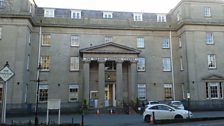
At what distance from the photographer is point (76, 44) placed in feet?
128

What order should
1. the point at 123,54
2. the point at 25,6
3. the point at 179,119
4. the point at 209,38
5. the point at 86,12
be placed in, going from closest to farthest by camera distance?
the point at 179,119, the point at 25,6, the point at 123,54, the point at 209,38, the point at 86,12

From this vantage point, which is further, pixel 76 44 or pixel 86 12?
pixel 86 12

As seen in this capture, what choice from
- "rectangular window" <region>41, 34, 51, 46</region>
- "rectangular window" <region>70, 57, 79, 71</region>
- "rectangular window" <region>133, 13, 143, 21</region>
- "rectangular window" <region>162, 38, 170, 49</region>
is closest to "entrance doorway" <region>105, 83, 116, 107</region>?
"rectangular window" <region>70, 57, 79, 71</region>

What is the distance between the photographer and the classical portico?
117ft

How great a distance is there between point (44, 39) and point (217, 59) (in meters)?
27.0

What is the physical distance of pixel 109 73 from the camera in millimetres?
38125

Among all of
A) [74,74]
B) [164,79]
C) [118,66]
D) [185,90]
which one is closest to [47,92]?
[74,74]

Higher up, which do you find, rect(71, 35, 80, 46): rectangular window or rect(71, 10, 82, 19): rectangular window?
rect(71, 10, 82, 19): rectangular window

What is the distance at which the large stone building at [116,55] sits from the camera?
35.3m

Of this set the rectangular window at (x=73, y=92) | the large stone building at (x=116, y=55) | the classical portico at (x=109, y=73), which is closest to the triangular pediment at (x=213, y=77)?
the large stone building at (x=116, y=55)

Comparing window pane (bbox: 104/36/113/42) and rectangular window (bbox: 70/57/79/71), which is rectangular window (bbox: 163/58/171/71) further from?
rectangular window (bbox: 70/57/79/71)

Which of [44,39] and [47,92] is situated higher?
[44,39]

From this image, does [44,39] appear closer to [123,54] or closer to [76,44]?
[76,44]

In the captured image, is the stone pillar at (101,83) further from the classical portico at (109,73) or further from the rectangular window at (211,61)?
the rectangular window at (211,61)
